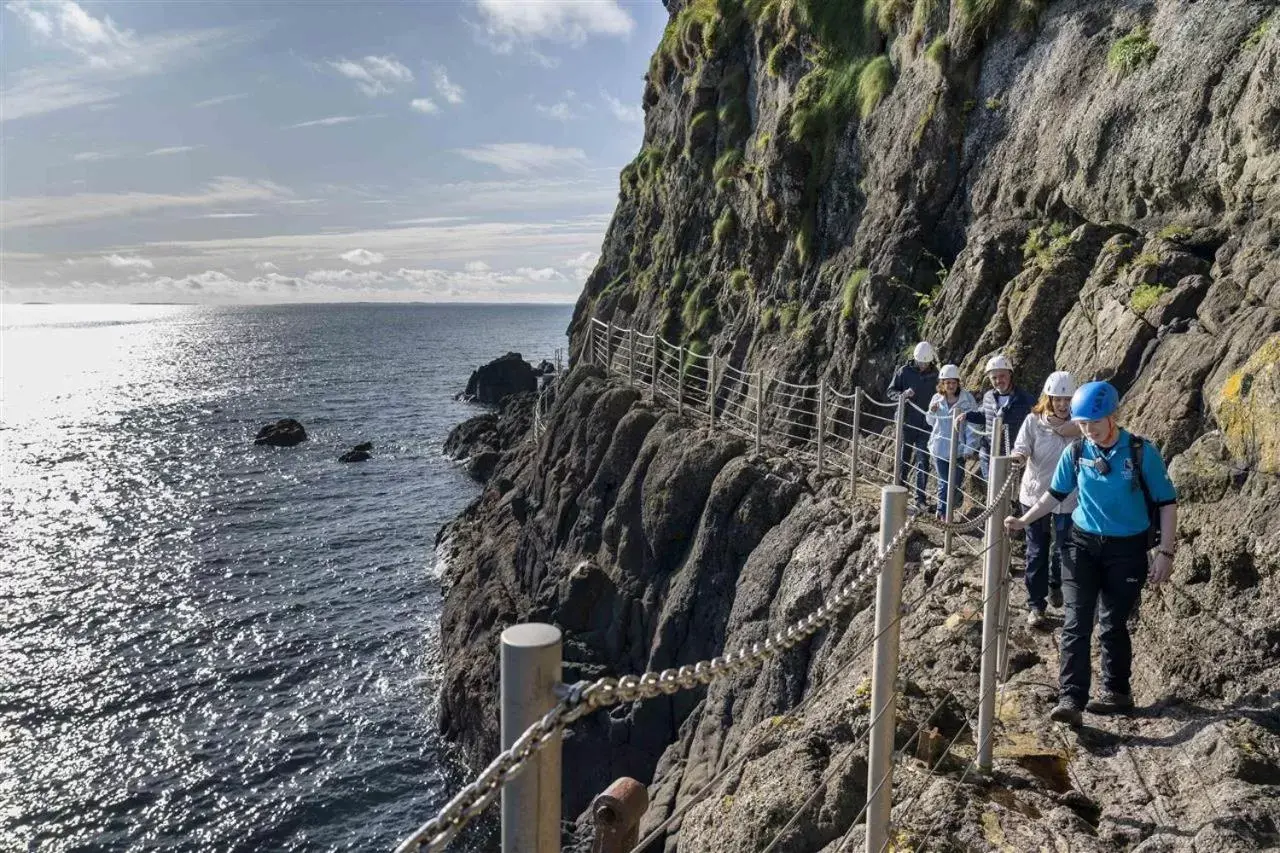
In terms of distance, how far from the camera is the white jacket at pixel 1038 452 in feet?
23.7

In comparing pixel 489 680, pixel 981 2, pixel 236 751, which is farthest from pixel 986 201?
pixel 236 751

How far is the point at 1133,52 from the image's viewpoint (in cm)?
1194

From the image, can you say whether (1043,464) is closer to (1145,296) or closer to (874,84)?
(1145,296)

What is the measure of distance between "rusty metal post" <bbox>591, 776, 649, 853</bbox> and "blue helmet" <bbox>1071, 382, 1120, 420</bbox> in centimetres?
373

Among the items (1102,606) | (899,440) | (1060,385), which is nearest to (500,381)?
(899,440)

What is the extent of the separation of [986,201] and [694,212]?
13605 mm

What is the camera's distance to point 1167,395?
319 inches

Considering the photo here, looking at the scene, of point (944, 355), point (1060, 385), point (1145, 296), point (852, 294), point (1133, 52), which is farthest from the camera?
point (852, 294)

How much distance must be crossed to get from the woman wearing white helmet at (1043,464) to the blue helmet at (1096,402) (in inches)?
76.7

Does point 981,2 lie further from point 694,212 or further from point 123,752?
point 123,752

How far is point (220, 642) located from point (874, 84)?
22.5m

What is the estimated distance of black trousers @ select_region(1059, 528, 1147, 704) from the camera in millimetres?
5352

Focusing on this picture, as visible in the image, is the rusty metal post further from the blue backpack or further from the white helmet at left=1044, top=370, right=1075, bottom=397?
the white helmet at left=1044, top=370, right=1075, bottom=397

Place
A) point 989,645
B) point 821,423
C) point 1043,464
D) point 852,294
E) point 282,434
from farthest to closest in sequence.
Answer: point 282,434 < point 852,294 < point 821,423 < point 1043,464 < point 989,645
